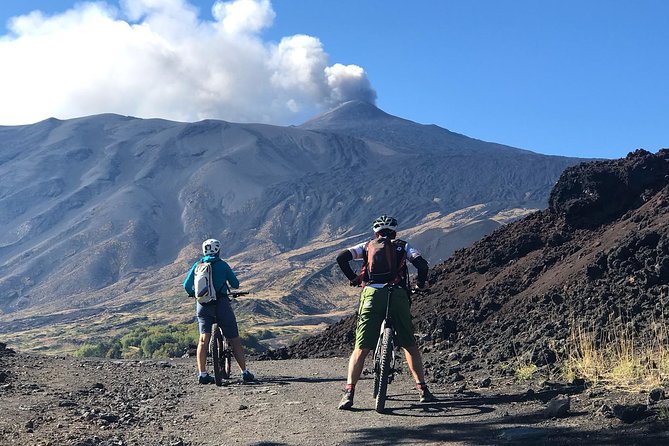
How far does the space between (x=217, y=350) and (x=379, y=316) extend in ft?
11.2

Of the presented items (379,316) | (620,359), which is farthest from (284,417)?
(620,359)

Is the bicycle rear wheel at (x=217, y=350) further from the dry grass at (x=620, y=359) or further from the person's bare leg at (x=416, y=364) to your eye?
the dry grass at (x=620, y=359)

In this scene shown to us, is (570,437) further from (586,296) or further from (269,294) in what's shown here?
(269,294)

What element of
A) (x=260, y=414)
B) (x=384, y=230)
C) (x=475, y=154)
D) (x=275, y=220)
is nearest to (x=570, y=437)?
(x=384, y=230)

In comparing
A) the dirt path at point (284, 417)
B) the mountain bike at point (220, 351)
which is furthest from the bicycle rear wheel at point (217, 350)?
the dirt path at point (284, 417)

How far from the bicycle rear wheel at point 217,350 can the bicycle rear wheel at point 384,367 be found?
329 cm

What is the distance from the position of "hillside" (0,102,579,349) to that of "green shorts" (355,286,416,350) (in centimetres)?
5473

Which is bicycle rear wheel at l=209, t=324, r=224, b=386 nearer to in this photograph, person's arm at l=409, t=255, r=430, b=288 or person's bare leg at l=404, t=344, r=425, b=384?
person's bare leg at l=404, t=344, r=425, b=384

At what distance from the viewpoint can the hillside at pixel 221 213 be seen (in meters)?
90.1

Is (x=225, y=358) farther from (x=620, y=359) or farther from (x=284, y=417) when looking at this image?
(x=620, y=359)

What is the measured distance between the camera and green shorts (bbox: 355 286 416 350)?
7.25 metres

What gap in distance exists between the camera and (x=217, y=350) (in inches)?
393

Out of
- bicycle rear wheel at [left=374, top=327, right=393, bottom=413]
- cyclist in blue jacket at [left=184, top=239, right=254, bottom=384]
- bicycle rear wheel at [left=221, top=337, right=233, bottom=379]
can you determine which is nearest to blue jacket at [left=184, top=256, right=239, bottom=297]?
cyclist in blue jacket at [left=184, top=239, right=254, bottom=384]

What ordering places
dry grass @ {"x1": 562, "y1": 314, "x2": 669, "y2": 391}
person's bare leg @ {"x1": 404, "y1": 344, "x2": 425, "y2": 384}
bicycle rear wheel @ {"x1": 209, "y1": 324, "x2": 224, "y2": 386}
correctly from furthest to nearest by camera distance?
1. bicycle rear wheel @ {"x1": 209, "y1": 324, "x2": 224, "y2": 386}
2. person's bare leg @ {"x1": 404, "y1": 344, "x2": 425, "y2": 384}
3. dry grass @ {"x1": 562, "y1": 314, "x2": 669, "y2": 391}
